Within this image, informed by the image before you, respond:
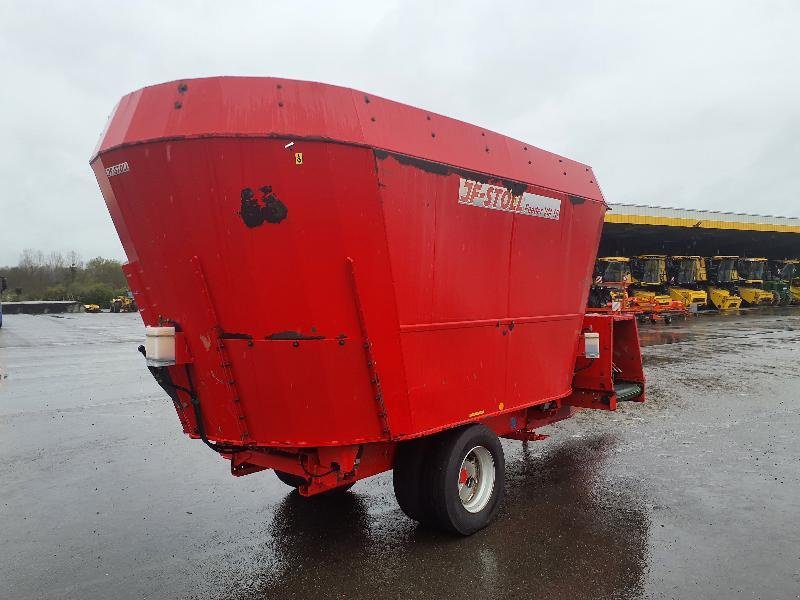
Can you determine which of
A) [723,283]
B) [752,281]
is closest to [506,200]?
[723,283]

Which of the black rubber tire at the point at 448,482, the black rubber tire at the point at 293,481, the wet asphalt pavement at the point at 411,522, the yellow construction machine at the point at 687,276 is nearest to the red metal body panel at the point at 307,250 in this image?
the black rubber tire at the point at 448,482

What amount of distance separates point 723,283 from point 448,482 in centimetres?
3848

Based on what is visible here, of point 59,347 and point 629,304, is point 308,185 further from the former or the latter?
point 629,304

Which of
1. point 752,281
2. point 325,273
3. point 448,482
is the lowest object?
point 752,281

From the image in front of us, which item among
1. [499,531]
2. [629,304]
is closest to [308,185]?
[499,531]

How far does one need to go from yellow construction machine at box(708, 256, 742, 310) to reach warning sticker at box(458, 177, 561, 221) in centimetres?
3495

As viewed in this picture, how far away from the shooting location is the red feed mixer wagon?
3326 mm

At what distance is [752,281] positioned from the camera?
37688mm

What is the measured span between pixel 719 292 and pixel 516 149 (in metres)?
35.6

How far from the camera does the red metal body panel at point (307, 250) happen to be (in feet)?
10.9

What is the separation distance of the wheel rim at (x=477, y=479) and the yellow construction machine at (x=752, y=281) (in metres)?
39.0

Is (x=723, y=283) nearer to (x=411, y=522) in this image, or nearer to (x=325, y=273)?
(x=411, y=522)

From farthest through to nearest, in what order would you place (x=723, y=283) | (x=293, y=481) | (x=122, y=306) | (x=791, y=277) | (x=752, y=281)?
(x=122, y=306) → (x=791, y=277) → (x=752, y=281) → (x=723, y=283) → (x=293, y=481)

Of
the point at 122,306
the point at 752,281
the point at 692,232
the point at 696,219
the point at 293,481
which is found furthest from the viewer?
the point at 122,306
